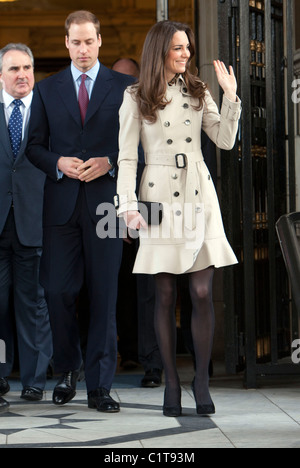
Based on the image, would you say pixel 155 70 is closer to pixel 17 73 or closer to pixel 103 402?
pixel 17 73

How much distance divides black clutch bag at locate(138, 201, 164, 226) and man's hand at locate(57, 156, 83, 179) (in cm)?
42

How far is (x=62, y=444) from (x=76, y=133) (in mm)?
1736

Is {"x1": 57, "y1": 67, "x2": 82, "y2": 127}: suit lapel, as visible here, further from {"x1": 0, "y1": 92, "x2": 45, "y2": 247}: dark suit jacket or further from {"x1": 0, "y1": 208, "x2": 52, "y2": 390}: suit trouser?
{"x1": 0, "y1": 208, "x2": 52, "y2": 390}: suit trouser

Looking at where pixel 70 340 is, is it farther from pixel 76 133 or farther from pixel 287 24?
pixel 287 24

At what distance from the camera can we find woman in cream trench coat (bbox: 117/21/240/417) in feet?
16.9

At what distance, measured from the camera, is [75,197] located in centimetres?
541

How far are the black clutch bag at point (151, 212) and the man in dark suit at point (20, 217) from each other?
1.08 metres

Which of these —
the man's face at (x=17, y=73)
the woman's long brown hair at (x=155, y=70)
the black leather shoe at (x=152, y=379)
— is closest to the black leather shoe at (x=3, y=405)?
the black leather shoe at (x=152, y=379)

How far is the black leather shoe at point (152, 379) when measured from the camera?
6.33 meters

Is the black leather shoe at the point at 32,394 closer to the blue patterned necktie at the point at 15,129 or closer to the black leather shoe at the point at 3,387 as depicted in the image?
the black leather shoe at the point at 3,387

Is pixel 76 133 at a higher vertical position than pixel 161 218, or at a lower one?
higher

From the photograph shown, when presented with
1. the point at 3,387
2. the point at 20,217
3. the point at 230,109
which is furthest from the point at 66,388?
the point at 230,109

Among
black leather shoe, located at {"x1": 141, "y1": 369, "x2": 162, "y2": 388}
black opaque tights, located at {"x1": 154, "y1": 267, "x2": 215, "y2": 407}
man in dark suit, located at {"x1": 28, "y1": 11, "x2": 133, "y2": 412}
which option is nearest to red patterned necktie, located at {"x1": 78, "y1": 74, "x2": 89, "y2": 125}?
man in dark suit, located at {"x1": 28, "y1": 11, "x2": 133, "y2": 412}
